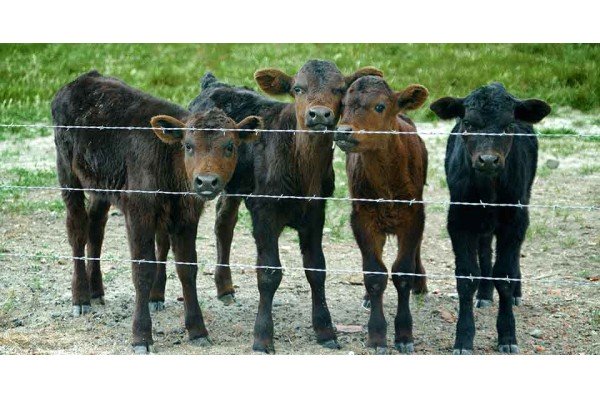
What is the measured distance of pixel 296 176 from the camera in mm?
7609

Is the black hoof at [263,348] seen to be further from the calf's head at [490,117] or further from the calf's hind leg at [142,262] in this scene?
the calf's head at [490,117]

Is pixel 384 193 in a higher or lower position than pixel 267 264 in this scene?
higher

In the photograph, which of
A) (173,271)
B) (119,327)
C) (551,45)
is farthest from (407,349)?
(551,45)

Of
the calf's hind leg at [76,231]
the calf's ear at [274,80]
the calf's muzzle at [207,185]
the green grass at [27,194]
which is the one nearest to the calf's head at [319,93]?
the calf's ear at [274,80]

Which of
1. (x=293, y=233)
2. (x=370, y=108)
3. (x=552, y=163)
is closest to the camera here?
(x=370, y=108)

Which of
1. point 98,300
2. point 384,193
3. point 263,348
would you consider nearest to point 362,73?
point 384,193

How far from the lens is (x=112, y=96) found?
27.3 ft

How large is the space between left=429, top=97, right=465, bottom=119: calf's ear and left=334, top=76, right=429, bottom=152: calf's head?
11 centimetres

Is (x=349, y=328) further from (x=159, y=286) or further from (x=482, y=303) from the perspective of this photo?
(x=159, y=286)

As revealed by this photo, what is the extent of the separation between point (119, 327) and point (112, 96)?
1.79 metres

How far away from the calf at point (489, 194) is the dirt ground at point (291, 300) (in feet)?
1.09

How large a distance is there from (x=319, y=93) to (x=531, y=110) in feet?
4.83

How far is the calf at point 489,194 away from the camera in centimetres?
726

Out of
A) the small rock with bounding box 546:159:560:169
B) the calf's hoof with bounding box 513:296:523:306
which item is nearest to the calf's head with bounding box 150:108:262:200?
the calf's hoof with bounding box 513:296:523:306
